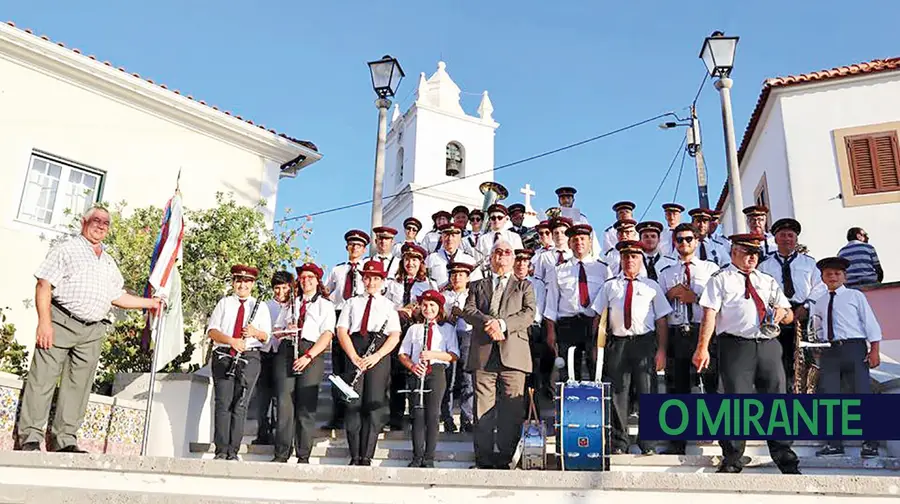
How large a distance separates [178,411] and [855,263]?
8.81 metres

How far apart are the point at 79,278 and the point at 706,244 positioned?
616 cm

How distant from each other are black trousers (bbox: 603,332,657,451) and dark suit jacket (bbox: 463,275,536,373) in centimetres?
76

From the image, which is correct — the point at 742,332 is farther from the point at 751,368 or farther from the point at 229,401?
the point at 229,401

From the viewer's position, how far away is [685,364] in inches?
261

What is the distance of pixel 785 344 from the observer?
6531 mm

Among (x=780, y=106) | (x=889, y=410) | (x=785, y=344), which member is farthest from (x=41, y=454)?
(x=780, y=106)

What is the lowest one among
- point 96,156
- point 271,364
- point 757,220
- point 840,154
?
point 271,364

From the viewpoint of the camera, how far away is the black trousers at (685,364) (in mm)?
6574

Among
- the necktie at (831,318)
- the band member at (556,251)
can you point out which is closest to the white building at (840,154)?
the band member at (556,251)

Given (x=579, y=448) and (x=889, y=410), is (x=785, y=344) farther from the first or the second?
(x=579, y=448)

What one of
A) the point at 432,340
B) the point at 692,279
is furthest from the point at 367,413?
the point at 692,279

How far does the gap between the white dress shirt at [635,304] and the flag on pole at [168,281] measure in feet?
13.2

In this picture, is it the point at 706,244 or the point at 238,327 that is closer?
the point at 238,327

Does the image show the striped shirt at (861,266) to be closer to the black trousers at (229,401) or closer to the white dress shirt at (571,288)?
the white dress shirt at (571,288)
